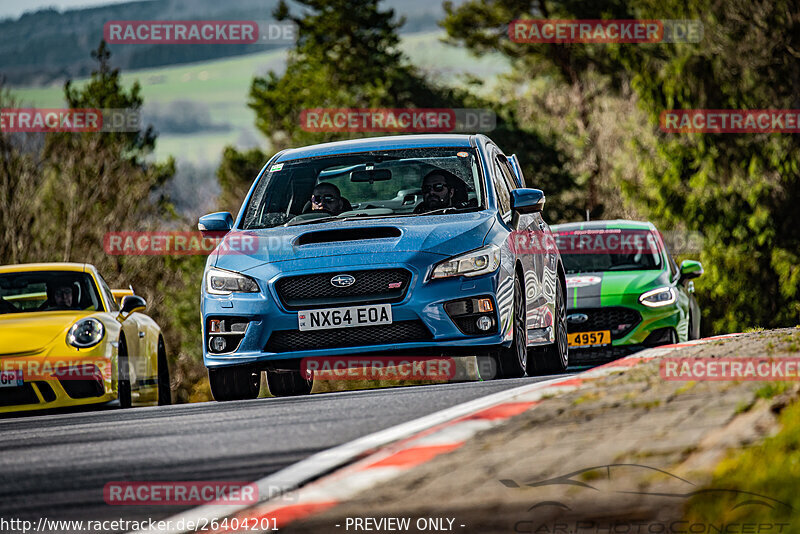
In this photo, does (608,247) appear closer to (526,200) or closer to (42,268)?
(526,200)

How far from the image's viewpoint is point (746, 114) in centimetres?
3581

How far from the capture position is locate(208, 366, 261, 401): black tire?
388 inches

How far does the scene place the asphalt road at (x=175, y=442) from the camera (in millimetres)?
5918

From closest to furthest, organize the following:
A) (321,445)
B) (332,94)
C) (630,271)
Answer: (321,445) → (630,271) → (332,94)

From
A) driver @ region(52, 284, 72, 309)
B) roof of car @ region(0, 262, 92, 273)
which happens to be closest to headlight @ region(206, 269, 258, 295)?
driver @ region(52, 284, 72, 309)

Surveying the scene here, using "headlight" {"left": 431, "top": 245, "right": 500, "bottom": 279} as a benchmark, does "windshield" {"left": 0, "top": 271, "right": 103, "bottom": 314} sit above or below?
below

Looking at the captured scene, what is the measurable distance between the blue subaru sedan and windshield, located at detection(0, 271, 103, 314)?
2716mm

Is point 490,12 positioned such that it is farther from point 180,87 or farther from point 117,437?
point 180,87

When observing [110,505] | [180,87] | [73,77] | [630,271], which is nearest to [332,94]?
[73,77]

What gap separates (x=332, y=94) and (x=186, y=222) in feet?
38.3

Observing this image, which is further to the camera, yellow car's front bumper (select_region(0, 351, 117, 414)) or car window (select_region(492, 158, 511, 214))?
yellow car's front bumper (select_region(0, 351, 117, 414))

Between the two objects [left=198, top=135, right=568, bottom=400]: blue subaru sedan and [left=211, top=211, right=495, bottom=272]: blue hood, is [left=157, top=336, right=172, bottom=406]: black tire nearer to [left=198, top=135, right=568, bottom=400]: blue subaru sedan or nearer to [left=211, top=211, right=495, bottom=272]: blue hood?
[left=198, top=135, right=568, bottom=400]: blue subaru sedan

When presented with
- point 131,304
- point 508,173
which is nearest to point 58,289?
point 131,304

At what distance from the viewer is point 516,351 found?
32.4 feet
